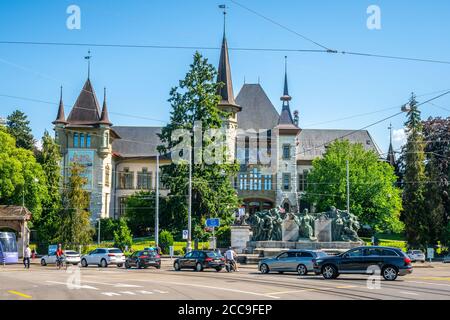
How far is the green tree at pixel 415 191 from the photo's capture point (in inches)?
2756

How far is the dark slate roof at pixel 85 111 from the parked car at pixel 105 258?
147 ft

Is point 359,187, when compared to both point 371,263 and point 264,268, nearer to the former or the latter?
point 264,268

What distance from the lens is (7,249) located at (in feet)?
165

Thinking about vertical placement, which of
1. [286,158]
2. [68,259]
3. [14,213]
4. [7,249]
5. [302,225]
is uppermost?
[286,158]

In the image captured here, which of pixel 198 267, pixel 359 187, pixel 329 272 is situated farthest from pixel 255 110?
pixel 329 272

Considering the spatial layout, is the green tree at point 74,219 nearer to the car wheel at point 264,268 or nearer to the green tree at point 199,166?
the green tree at point 199,166

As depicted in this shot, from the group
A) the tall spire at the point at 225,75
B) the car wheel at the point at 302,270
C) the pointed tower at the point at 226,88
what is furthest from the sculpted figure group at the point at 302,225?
the tall spire at the point at 225,75

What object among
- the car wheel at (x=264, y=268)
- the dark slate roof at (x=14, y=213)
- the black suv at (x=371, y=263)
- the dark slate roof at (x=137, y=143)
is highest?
the dark slate roof at (x=137, y=143)

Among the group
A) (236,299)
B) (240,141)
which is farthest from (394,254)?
(240,141)

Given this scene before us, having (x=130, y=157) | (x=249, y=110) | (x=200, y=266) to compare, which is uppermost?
(x=249, y=110)

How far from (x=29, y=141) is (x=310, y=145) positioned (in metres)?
44.1

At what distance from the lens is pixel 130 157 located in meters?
99.9

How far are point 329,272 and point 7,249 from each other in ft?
102
